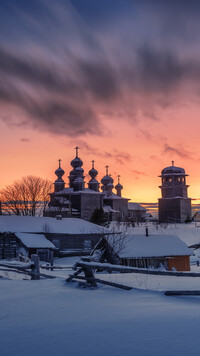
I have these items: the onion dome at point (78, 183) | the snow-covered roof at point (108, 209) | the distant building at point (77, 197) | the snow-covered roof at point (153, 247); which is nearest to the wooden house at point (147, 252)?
the snow-covered roof at point (153, 247)

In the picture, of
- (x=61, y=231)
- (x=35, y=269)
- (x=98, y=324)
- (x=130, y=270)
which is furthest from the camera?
(x=61, y=231)

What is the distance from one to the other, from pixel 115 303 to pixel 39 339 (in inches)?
118

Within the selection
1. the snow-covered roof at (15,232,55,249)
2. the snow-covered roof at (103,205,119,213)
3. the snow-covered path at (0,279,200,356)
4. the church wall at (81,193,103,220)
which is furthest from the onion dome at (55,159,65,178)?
the snow-covered path at (0,279,200,356)

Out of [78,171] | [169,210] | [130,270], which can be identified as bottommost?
[130,270]

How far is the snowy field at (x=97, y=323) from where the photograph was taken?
4883 mm

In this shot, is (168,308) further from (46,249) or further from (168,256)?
(46,249)

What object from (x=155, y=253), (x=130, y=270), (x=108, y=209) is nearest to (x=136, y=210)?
(x=108, y=209)

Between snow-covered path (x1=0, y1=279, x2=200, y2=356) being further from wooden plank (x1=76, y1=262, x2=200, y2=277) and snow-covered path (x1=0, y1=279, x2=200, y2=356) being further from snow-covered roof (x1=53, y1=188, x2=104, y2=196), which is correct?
snow-covered roof (x1=53, y1=188, x2=104, y2=196)

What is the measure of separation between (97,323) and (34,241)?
2987 centimetres

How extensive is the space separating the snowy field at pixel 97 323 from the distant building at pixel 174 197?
64.3 m

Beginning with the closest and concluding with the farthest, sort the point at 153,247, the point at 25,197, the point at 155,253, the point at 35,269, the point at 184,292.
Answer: the point at 184,292, the point at 35,269, the point at 155,253, the point at 153,247, the point at 25,197

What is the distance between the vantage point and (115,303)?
805 cm

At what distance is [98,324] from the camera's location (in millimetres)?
6141

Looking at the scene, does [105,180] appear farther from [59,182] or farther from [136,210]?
[59,182]
